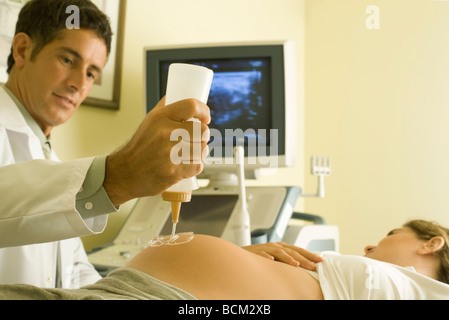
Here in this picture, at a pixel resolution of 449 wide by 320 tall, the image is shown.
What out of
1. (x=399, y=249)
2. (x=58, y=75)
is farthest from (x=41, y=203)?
(x=399, y=249)

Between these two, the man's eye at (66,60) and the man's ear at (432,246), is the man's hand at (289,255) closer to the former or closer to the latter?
the man's ear at (432,246)

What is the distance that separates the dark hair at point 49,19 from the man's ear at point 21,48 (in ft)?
0.04

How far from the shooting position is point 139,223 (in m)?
1.69

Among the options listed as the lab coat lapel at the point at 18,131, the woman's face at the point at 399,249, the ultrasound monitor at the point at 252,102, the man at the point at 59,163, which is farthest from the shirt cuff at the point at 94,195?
the ultrasound monitor at the point at 252,102

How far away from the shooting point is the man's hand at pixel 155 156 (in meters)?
0.63

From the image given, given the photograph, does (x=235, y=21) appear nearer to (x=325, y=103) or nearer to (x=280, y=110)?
(x=325, y=103)

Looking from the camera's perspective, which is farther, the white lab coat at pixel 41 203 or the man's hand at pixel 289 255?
the man's hand at pixel 289 255

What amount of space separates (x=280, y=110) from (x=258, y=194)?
11.9 inches

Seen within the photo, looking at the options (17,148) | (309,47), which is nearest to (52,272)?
(17,148)

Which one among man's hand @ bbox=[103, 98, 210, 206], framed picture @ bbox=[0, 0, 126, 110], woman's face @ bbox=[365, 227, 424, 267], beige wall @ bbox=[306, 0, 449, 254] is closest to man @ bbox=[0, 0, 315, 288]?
man's hand @ bbox=[103, 98, 210, 206]

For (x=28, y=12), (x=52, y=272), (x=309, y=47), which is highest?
(x=309, y=47)

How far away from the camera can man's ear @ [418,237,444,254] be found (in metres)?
1.10

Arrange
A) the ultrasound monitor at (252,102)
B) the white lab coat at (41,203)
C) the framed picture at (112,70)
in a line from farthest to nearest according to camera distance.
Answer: the framed picture at (112,70) < the ultrasound monitor at (252,102) < the white lab coat at (41,203)

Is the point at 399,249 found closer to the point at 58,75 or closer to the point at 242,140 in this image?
the point at 242,140
